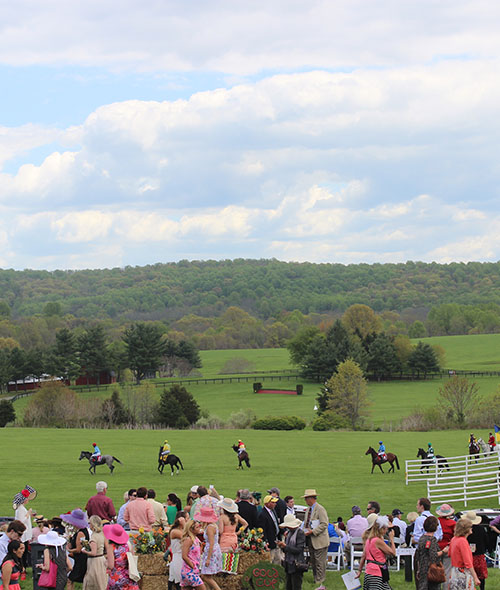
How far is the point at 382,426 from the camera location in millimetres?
58750

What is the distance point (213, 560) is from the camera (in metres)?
12.4

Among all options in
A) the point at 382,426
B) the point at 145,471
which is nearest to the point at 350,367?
the point at 382,426

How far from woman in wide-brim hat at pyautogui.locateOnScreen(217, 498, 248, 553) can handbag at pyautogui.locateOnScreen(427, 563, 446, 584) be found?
10.6 ft

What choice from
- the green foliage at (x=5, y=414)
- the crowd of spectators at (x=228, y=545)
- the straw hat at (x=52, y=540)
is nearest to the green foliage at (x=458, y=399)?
the green foliage at (x=5, y=414)

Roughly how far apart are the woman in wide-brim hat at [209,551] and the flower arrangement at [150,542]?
1434mm

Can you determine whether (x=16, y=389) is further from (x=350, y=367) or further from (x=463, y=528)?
(x=463, y=528)

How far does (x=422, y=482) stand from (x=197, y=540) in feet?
61.7

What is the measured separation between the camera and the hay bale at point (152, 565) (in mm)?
13359

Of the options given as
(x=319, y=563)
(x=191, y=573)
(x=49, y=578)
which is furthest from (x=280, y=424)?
(x=49, y=578)

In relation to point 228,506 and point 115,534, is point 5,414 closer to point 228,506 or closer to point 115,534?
point 228,506

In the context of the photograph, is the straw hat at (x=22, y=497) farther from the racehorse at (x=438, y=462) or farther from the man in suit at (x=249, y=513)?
the racehorse at (x=438, y=462)

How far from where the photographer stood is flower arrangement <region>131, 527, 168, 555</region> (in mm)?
13539

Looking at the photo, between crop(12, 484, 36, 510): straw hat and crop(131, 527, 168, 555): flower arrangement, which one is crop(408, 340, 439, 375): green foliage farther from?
crop(12, 484, 36, 510): straw hat

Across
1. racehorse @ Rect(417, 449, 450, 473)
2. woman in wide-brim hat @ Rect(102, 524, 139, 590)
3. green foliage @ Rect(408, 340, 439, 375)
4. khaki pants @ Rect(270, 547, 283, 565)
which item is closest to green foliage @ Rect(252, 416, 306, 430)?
racehorse @ Rect(417, 449, 450, 473)
